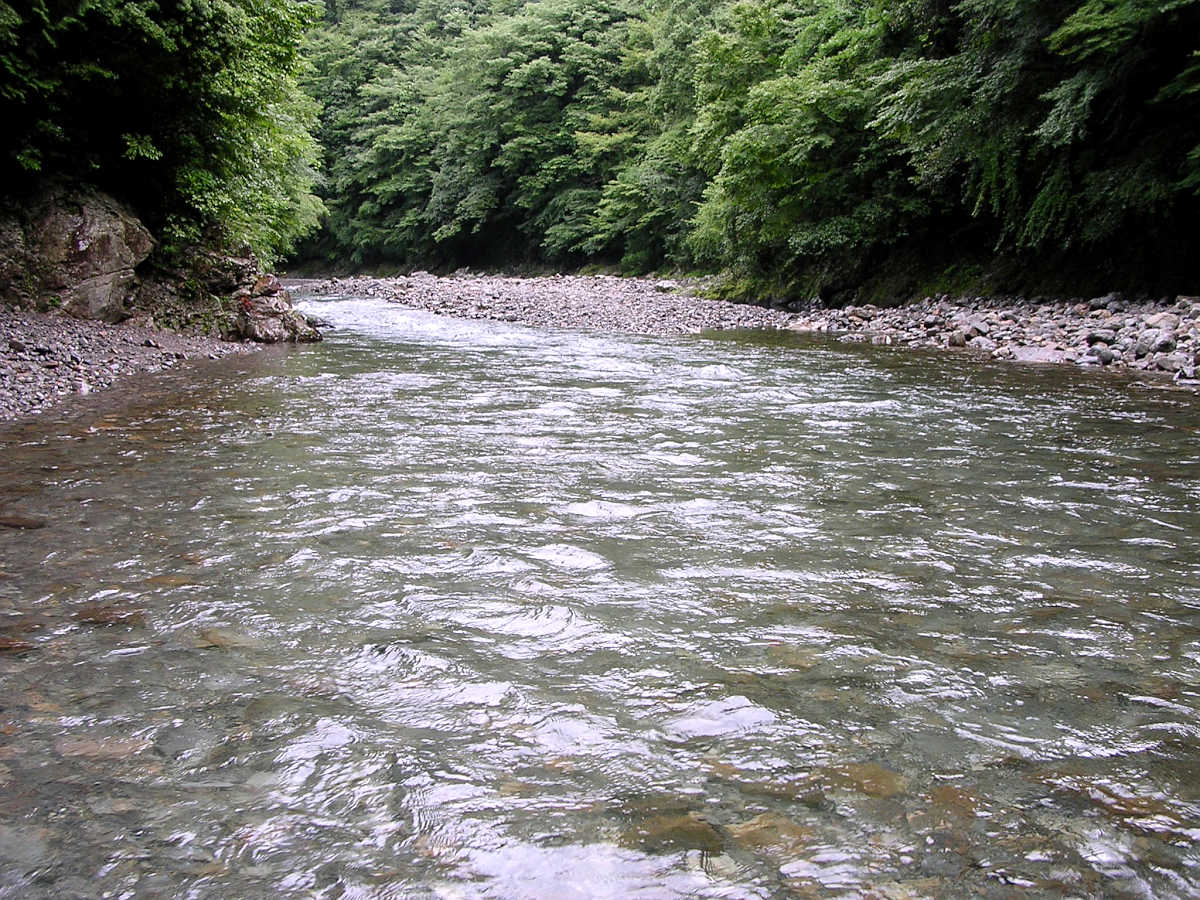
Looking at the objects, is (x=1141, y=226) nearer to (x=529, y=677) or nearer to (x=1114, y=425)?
(x=1114, y=425)

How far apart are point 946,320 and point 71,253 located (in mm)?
11697

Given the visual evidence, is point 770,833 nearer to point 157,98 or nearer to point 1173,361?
point 1173,361

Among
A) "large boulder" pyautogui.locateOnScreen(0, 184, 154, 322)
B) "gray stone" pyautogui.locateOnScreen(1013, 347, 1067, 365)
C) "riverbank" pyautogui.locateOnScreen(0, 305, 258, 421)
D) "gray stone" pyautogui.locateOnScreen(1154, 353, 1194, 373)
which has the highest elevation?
"large boulder" pyautogui.locateOnScreen(0, 184, 154, 322)

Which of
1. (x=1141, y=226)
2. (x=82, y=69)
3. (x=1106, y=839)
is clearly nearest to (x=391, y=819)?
(x=1106, y=839)

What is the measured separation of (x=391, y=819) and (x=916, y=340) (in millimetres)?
11237

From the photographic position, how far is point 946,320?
1276 cm

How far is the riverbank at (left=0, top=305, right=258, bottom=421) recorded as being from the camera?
7121 mm

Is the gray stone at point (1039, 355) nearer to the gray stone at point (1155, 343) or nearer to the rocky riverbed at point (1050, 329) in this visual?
the rocky riverbed at point (1050, 329)

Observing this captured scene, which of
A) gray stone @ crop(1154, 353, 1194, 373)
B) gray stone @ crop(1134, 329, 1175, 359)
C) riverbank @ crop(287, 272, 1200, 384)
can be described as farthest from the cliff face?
gray stone @ crop(1154, 353, 1194, 373)

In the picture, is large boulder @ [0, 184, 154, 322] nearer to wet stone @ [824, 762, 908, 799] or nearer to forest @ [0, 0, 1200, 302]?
forest @ [0, 0, 1200, 302]

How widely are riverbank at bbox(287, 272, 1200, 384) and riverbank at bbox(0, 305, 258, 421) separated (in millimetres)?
6969

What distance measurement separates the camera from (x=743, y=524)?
388 cm

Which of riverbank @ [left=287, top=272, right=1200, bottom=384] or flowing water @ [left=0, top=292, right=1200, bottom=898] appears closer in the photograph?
flowing water @ [left=0, top=292, right=1200, bottom=898]

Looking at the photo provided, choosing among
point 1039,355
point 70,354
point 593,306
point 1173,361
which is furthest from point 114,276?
point 1173,361
